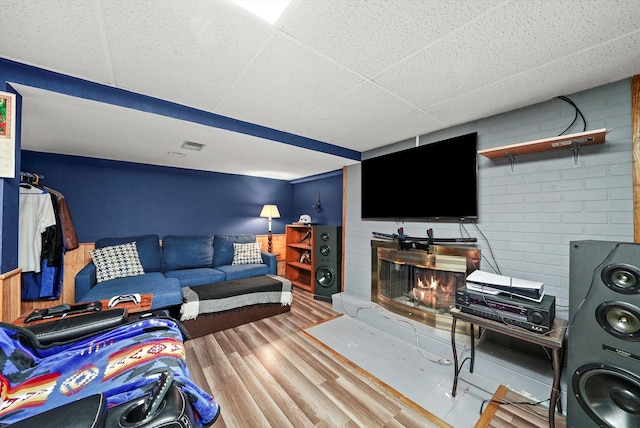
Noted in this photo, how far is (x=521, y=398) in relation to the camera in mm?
1731

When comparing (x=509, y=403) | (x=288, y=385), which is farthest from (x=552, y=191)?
(x=288, y=385)

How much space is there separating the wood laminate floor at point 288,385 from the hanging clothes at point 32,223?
1903 mm

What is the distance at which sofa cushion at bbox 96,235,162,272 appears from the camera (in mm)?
3361

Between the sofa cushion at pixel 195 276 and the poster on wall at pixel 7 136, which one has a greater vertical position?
the poster on wall at pixel 7 136

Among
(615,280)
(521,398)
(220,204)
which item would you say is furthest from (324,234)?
(615,280)

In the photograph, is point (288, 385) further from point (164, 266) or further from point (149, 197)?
point (149, 197)

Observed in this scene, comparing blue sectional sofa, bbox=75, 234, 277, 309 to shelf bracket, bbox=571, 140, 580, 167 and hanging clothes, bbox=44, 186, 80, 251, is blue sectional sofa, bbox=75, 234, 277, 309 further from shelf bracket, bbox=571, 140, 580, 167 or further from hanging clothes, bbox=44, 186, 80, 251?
shelf bracket, bbox=571, 140, 580, 167

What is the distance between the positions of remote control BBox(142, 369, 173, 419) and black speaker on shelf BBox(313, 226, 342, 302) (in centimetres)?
301

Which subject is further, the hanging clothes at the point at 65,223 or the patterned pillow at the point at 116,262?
the patterned pillow at the point at 116,262

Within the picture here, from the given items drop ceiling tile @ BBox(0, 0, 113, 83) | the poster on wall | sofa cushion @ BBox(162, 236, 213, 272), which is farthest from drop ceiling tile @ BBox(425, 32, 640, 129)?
sofa cushion @ BBox(162, 236, 213, 272)

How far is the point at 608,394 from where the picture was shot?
1246 mm

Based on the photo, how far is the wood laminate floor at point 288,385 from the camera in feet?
5.13

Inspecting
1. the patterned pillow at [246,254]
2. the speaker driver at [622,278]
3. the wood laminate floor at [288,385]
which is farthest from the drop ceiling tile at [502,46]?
the patterned pillow at [246,254]

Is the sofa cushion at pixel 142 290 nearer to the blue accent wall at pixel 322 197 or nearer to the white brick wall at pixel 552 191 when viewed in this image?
the blue accent wall at pixel 322 197
